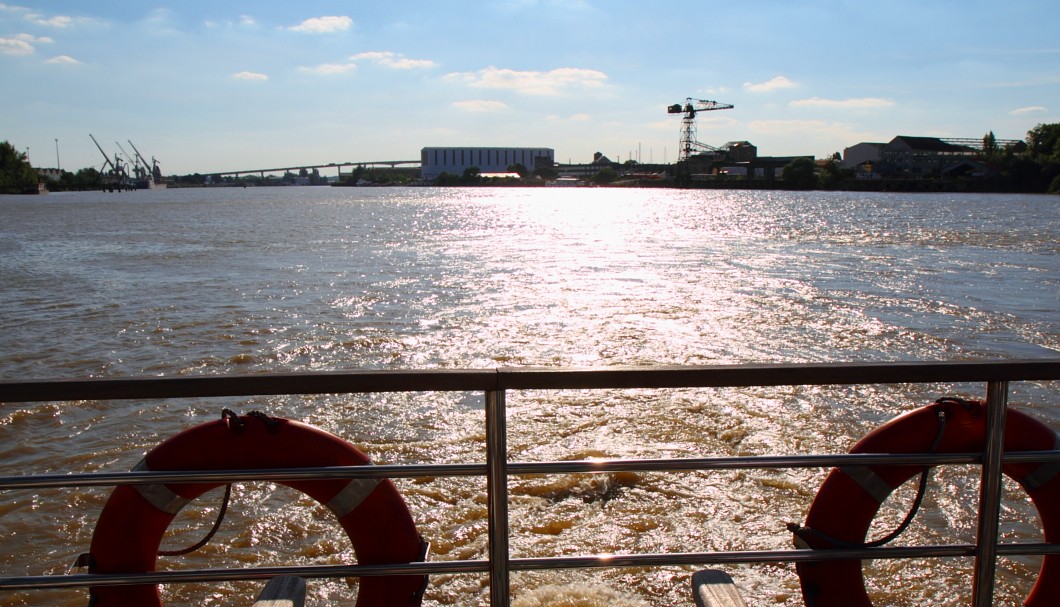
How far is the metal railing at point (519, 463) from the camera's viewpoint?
1.55 m

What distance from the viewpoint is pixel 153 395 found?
1.55m

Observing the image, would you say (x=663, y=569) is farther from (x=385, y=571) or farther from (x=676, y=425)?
(x=385, y=571)

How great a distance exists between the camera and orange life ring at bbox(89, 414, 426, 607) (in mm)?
1936

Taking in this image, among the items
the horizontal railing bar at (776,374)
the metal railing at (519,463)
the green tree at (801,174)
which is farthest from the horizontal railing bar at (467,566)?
the green tree at (801,174)

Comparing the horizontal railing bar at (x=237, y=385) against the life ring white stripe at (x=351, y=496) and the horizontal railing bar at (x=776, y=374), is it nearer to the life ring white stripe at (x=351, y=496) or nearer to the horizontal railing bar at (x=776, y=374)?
the horizontal railing bar at (x=776, y=374)

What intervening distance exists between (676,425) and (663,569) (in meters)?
2.44

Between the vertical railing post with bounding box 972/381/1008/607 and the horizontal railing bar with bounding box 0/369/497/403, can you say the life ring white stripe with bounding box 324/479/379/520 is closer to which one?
the horizontal railing bar with bounding box 0/369/497/403

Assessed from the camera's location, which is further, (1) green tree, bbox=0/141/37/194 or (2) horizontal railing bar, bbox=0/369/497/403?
(1) green tree, bbox=0/141/37/194

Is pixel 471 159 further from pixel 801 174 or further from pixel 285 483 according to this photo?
pixel 285 483

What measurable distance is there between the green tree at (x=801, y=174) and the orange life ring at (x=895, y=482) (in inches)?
4494

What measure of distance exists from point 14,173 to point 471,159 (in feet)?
308

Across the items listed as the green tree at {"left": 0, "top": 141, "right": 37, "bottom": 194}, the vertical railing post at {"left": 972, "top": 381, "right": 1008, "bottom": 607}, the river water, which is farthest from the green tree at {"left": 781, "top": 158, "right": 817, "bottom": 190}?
the vertical railing post at {"left": 972, "top": 381, "right": 1008, "bottom": 607}

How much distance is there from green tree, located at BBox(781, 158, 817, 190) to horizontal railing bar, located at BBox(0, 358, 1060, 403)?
114780mm

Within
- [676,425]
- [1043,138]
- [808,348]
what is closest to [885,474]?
Result: [676,425]
